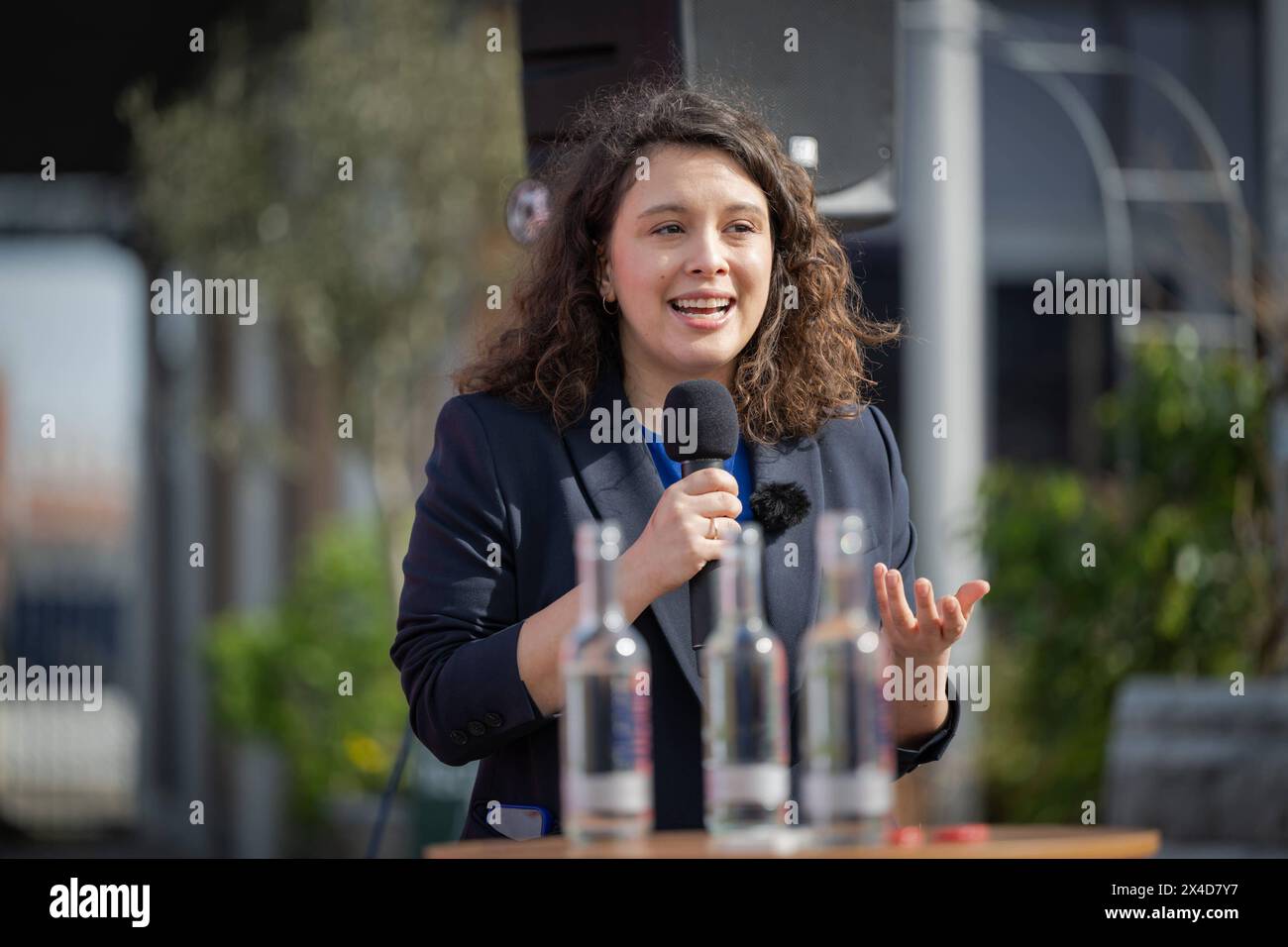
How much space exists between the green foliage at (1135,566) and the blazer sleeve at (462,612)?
508cm

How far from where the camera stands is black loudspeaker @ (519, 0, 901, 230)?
10.2ft

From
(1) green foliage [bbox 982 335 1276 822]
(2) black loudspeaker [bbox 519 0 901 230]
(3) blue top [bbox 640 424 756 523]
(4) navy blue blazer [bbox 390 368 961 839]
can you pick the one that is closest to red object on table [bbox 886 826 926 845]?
(4) navy blue blazer [bbox 390 368 961 839]

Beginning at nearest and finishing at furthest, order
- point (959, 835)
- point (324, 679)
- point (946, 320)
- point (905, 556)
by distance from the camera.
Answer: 1. point (959, 835)
2. point (905, 556)
3. point (946, 320)
4. point (324, 679)

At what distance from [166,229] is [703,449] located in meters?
7.87

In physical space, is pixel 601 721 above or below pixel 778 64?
below

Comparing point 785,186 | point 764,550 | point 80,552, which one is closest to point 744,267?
point 785,186

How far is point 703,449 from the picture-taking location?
2.31 m

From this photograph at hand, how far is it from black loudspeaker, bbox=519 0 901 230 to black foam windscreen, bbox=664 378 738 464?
2.62 feet

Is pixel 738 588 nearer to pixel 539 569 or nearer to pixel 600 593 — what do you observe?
pixel 600 593

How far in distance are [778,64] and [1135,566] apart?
15.2 ft

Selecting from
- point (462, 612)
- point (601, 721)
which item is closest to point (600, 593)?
point (601, 721)

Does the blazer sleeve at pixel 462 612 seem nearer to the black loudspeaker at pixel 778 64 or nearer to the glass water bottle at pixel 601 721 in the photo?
the glass water bottle at pixel 601 721

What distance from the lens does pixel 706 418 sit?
2.33m
